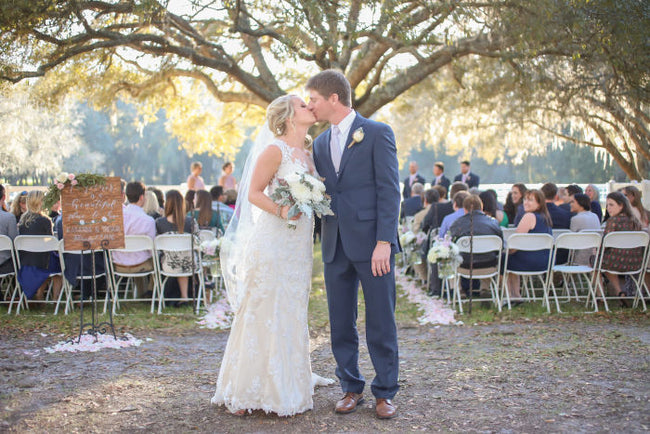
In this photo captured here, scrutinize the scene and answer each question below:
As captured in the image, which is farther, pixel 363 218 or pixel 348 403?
pixel 348 403

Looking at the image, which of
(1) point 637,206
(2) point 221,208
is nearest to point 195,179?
(2) point 221,208

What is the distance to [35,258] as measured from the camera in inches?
315

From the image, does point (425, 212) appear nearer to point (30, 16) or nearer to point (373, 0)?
point (373, 0)

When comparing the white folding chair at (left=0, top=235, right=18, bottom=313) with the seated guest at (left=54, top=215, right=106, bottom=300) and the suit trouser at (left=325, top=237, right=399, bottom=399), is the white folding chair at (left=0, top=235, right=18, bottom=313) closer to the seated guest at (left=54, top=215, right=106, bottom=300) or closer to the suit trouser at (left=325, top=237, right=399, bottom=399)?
the seated guest at (left=54, top=215, right=106, bottom=300)

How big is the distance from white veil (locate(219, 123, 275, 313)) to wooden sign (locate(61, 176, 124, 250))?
88.1 inches

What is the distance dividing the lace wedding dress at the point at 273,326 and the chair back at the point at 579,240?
15.0 feet

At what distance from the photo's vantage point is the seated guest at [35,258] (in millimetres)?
7965

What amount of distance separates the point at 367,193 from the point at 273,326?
1089 mm

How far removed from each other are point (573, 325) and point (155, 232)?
5.34 m

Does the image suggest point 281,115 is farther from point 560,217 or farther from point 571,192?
point 571,192

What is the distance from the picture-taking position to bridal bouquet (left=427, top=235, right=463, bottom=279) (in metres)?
7.69

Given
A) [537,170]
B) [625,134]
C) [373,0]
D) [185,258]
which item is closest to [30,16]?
[185,258]

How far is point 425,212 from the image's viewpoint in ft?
32.8

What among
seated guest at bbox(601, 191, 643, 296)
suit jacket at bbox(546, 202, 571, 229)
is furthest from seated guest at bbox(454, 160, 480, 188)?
seated guest at bbox(601, 191, 643, 296)
